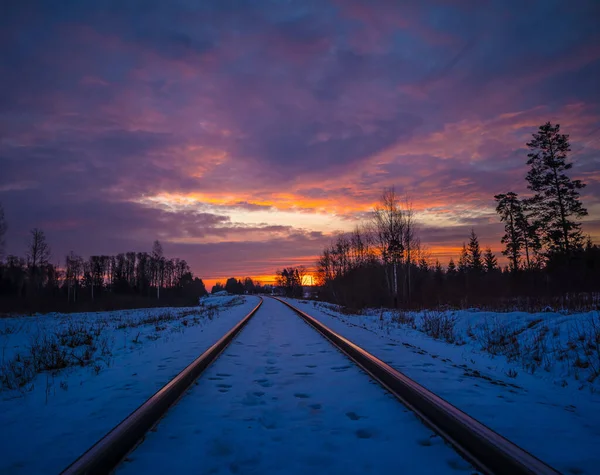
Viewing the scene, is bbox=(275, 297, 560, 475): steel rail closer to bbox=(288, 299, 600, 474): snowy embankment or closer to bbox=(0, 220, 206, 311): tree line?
bbox=(288, 299, 600, 474): snowy embankment

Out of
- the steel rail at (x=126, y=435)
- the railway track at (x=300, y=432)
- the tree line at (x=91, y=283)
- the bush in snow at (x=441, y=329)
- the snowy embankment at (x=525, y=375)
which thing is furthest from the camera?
the tree line at (x=91, y=283)

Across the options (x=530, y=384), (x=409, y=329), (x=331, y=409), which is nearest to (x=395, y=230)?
(x=409, y=329)

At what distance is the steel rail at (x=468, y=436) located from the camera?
2.14 meters

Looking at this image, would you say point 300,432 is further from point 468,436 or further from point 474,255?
point 474,255

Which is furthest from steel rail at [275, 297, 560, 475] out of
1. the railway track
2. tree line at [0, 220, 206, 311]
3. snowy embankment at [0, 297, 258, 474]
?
tree line at [0, 220, 206, 311]

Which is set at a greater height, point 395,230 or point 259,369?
point 395,230

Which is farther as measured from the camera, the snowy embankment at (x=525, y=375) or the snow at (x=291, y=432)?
the snowy embankment at (x=525, y=375)

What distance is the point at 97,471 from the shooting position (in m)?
2.25

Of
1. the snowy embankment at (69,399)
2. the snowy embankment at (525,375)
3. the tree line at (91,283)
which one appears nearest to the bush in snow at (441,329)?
the snowy embankment at (525,375)

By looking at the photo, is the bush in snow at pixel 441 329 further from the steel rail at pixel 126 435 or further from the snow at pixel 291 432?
the steel rail at pixel 126 435

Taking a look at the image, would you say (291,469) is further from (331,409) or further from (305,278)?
(305,278)

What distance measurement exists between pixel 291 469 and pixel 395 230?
102ft

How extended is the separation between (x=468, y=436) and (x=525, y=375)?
431cm

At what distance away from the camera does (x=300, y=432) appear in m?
3.12
